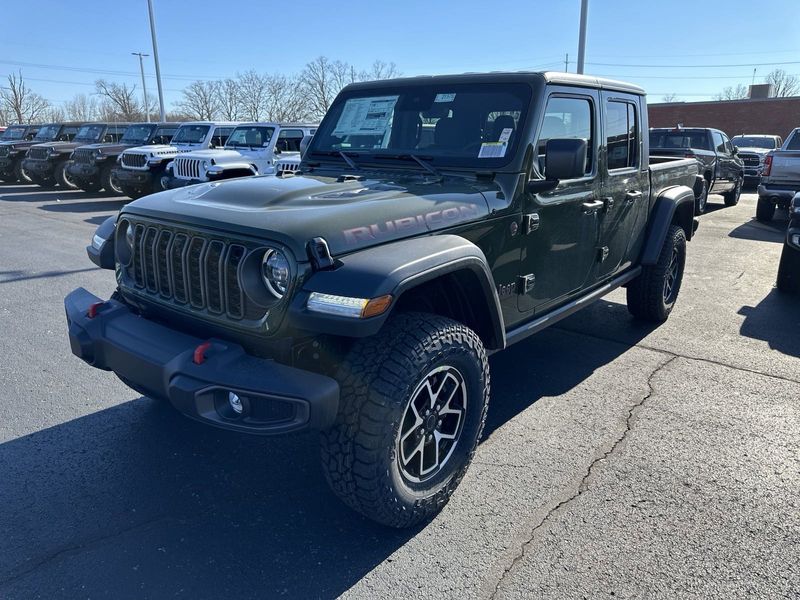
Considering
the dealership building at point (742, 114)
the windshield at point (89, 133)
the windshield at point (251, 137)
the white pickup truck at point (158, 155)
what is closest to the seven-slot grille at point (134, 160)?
the white pickup truck at point (158, 155)

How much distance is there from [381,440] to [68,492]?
1634mm

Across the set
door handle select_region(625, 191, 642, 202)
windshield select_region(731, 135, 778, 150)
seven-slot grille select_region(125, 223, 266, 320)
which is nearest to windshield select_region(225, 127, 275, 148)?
door handle select_region(625, 191, 642, 202)

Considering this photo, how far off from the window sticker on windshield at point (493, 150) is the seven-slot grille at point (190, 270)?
1546 mm

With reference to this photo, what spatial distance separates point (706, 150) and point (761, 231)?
3.01 m

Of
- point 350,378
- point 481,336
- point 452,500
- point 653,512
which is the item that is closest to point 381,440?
point 350,378

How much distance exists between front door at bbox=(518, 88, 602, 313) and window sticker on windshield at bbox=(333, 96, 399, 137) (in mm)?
1009

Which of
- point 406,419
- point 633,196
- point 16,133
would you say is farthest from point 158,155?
point 16,133

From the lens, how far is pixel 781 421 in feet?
12.1

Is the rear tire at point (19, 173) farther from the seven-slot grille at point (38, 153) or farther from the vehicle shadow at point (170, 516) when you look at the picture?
the vehicle shadow at point (170, 516)

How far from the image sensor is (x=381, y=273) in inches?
92.4

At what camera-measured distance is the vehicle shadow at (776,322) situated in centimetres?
505

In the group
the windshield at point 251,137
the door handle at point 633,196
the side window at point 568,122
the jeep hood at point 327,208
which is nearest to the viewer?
the jeep hood at point 327,208

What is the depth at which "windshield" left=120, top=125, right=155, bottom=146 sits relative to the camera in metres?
16.2

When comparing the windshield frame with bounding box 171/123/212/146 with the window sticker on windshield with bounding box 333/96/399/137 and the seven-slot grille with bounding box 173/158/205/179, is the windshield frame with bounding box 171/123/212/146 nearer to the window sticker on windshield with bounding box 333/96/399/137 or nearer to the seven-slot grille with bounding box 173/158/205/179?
the seven-slot grille with bounding box 173/158/205/179
